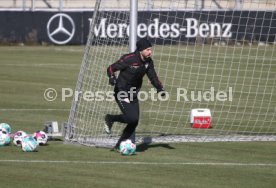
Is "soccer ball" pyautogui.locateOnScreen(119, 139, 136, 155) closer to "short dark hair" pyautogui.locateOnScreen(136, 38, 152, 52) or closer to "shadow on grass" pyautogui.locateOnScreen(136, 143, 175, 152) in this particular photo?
"shadow on grass" pyautogui.locateOnScreen(136, 143, 175, 152)

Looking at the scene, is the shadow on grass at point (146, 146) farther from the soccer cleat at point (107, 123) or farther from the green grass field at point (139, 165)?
the soccer cleat at point (107, 123)

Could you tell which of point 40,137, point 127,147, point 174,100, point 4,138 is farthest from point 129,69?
point 174,100

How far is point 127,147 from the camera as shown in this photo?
14406mm

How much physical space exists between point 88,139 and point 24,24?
25.1 m

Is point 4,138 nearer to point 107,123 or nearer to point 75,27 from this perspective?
point 107,123

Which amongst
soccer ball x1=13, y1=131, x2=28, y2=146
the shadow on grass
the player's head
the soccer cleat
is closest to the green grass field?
the shadow on grass

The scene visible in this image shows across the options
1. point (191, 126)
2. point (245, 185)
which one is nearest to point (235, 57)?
point (191, 126)

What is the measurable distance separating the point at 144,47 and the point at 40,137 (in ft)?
8.22

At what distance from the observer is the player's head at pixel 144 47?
47.4 ft

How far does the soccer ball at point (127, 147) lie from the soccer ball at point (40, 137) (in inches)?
60.8

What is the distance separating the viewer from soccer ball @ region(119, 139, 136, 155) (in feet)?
47.3

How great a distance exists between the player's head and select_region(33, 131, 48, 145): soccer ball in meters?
2.34

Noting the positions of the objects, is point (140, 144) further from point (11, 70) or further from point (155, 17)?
point (155, 17)

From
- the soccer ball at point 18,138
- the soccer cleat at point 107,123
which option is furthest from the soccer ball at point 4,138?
the soccer cleat at point 107,123
